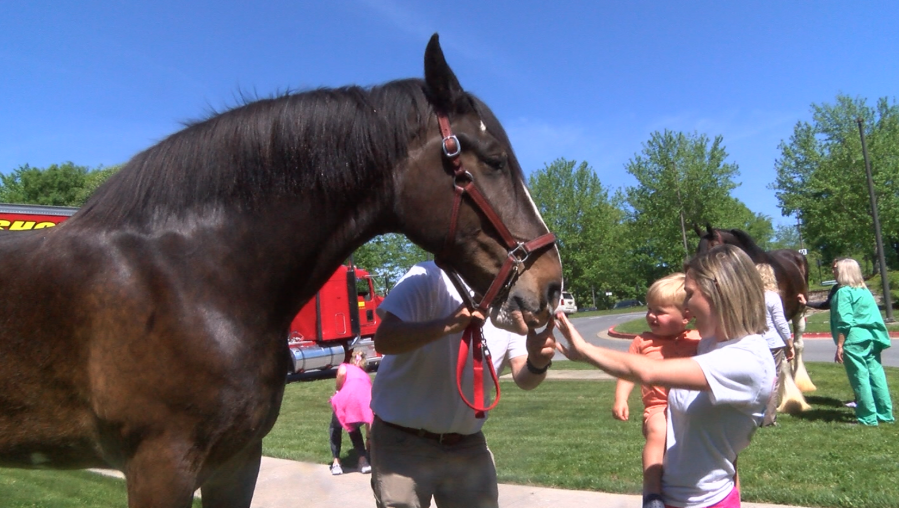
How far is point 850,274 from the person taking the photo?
8.01 m

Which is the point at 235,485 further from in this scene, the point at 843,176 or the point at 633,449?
the point at 843,176

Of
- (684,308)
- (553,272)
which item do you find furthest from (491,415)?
(553,272)

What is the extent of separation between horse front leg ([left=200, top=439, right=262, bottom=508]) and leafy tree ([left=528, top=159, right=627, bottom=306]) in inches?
1968

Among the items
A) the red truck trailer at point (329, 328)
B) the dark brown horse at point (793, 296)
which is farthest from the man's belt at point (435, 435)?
the red truck trailer at point (329, 328)

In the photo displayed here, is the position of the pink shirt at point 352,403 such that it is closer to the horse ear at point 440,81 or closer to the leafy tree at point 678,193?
the horse ear at point 440,81

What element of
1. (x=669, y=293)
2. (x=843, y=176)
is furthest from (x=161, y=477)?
(x=843, y=176)

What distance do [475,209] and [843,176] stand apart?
3495 centimetres

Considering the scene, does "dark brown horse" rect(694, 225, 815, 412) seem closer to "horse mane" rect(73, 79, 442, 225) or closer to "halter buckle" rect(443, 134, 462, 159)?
"halter buckle" rect(443, 134, 462, 159)

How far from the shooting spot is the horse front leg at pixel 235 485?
7.41 feet

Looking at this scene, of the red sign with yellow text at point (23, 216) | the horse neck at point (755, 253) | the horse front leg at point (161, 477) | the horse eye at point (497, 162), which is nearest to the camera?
the horse front leg at point (161, 477)

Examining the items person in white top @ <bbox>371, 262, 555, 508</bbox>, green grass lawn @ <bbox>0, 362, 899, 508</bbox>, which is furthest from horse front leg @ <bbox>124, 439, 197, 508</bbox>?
green grass lawn @ <bbox>0, 362, 899, 508</bbox>

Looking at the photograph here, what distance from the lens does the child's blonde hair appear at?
332 cm

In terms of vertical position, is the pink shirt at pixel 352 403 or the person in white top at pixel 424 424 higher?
the person in white top at pixel 424 424

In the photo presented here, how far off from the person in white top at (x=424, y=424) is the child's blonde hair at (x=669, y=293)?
90cm
